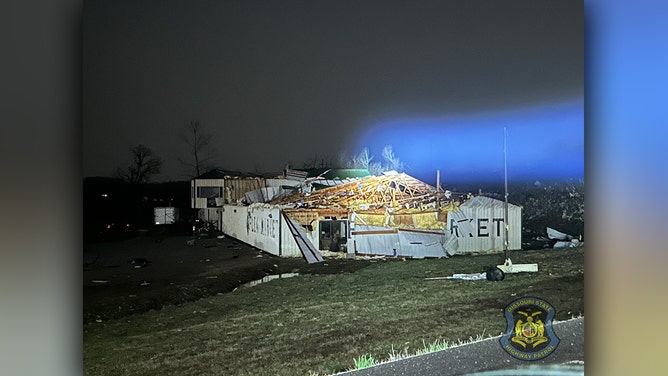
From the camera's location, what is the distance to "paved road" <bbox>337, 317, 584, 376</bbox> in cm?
229

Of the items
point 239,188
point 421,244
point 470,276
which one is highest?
point 239,188

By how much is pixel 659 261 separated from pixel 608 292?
27 cm

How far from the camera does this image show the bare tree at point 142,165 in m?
2.24

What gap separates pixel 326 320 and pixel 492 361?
861 mm

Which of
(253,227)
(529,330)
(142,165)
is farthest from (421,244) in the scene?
(142,165)

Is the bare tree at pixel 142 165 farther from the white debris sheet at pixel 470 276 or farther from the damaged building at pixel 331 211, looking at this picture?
Answer: the white debris sheet at pixel 470 276

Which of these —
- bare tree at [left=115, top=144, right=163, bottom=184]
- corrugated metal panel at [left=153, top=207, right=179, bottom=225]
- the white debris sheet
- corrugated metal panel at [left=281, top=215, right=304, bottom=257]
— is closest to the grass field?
the white debris sheet

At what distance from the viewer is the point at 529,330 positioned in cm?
238

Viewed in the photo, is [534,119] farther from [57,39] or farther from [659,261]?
[57,39]

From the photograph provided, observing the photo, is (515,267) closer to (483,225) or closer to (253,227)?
(483,225)

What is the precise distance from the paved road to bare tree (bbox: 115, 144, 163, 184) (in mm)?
1441

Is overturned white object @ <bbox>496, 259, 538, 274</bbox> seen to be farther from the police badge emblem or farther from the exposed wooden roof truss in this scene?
the exposed wooden roof truss

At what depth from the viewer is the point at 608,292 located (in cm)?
236

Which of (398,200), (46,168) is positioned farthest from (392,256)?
(46,168)
